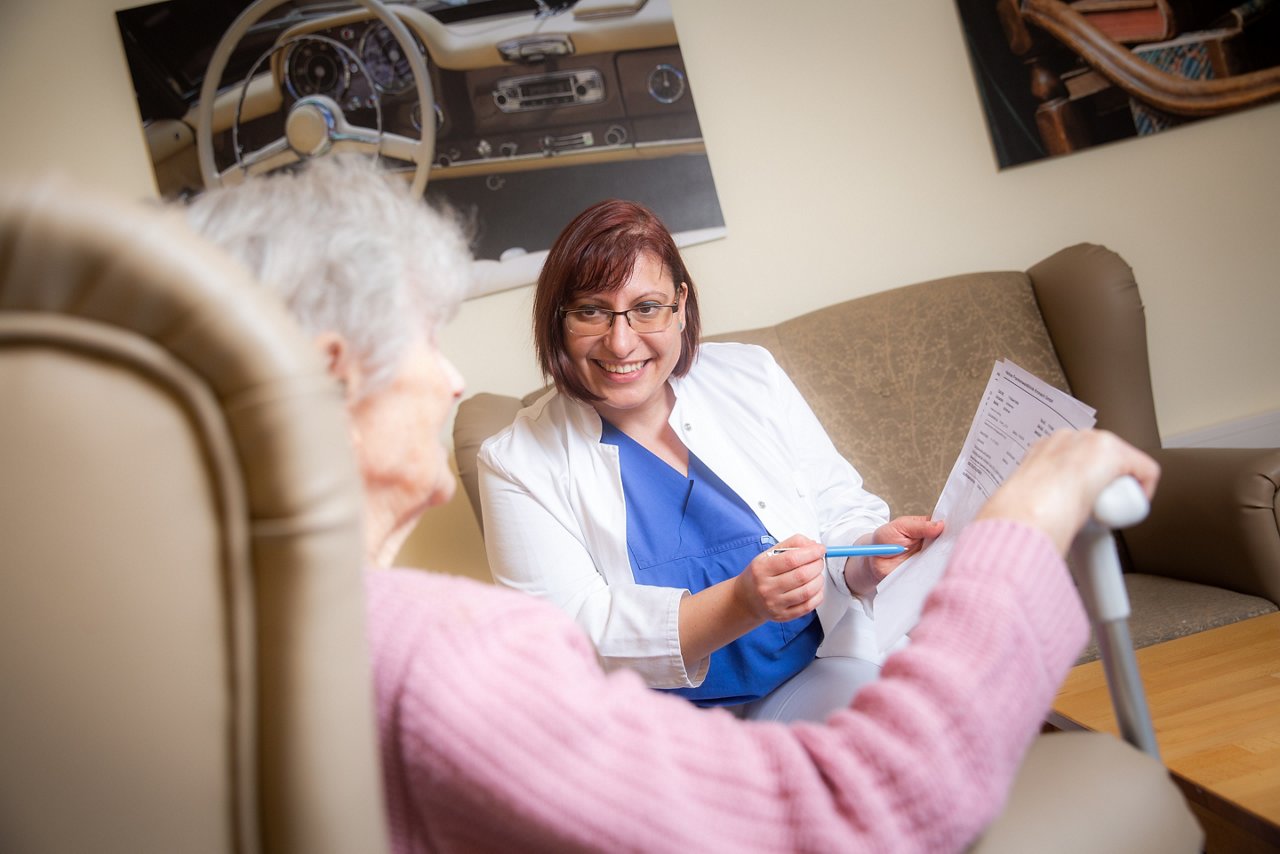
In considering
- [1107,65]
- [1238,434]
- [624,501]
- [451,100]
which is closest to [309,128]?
[451,100]

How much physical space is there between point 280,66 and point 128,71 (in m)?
0.38

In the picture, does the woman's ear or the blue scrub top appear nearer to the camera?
the woman's ear

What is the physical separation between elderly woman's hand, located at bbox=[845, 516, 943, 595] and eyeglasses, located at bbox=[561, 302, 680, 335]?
1.62ft

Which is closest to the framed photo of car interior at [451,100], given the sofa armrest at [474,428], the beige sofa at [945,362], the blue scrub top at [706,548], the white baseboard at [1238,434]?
the sofa armrest at [474,428]

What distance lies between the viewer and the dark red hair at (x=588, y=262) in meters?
1.57

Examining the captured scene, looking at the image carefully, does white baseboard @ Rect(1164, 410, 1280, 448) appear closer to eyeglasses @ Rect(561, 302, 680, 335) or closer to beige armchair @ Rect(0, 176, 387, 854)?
eyeglasses @ Rect(561, 302, 680, 335)

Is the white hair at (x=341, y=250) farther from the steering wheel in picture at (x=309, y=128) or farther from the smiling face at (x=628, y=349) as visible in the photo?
the steering wheel in picture at (x=309, y=128)

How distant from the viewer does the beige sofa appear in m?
2.20

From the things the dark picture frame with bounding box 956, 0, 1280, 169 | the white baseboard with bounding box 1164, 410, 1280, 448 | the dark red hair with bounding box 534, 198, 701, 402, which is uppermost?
the dark picture frame with bounding box 956, 0, 1280, 169

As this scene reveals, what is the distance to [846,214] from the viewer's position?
255cm

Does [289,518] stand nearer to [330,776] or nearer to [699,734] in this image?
[330,776]

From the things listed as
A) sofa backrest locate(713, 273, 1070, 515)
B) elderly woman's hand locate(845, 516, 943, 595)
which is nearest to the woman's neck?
elderly woman's hand locate(845, 516, 943, 595)

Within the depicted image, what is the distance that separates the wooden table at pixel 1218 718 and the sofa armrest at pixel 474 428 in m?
1.26

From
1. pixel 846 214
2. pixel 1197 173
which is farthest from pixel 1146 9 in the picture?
pixel 846 214
